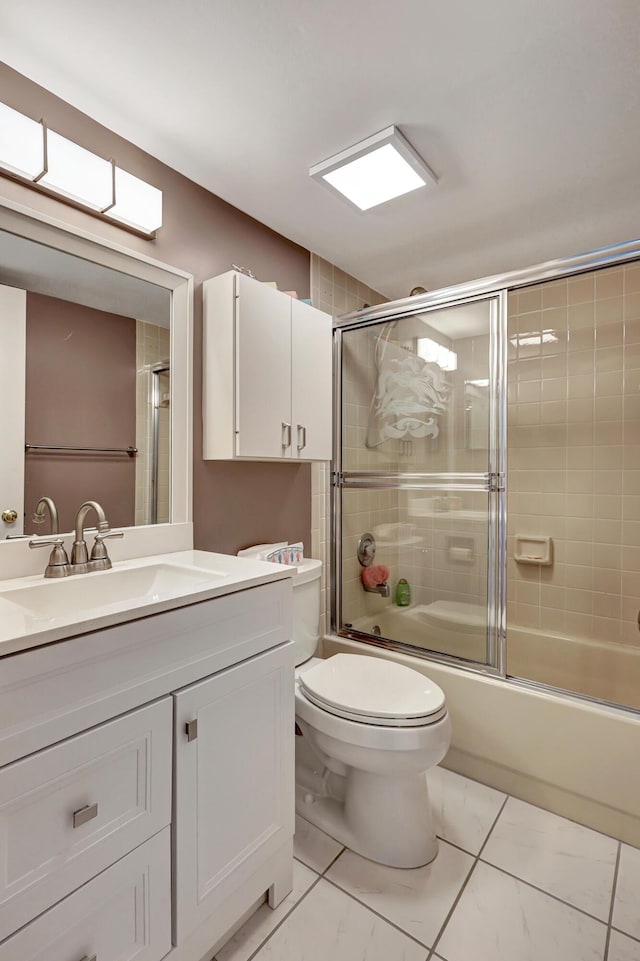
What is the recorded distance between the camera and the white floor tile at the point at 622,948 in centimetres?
115

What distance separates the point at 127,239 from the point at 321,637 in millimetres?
1886

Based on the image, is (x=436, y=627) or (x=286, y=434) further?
(x=436, y=627)

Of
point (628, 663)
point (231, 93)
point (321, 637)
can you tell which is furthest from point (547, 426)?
point (231, 93)

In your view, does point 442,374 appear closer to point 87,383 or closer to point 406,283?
point 406,283

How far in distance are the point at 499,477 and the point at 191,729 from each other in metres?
1.39

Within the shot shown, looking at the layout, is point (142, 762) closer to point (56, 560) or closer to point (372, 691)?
point (56, 560)

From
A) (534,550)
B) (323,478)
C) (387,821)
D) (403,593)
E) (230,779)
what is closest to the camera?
(230,779)

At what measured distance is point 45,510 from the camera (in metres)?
1.34

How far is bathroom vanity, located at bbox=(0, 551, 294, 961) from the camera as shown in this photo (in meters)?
0.79

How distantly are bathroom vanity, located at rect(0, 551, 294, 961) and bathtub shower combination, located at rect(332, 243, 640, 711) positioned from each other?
0.97m

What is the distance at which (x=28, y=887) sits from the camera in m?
0.79

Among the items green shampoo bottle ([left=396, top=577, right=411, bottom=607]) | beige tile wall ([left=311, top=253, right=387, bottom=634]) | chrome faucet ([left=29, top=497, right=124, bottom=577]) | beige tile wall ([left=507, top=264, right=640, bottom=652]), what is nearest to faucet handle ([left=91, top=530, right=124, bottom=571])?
chrome faucet ([left=29, top=497, right=124, bottom=577])

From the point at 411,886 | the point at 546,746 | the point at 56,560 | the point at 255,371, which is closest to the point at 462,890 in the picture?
the point at 411,886

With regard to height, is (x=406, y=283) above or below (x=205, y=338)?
above
